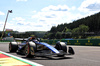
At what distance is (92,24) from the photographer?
145 m

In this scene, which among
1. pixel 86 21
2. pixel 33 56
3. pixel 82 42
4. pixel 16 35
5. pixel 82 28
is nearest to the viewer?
pixel 33 56

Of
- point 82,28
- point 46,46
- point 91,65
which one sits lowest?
point 91,65

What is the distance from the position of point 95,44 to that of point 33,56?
1931 centimetres

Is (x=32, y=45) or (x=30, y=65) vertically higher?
(x=32, y=45)

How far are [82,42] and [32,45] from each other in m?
21.2

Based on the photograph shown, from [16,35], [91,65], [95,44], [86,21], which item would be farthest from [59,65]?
[16,35]

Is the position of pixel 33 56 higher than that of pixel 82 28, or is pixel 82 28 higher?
pixel 82 28

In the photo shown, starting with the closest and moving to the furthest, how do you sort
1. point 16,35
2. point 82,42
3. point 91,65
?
point 91,65 < point 82,42 < point 16,35

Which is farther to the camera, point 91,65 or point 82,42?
point 82,42

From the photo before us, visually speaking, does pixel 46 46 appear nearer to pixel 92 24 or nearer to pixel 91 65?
pixel 91 65

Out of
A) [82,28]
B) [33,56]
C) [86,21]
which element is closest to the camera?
[33,56]

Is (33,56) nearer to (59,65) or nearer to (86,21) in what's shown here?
(59,65)

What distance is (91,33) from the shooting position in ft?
481

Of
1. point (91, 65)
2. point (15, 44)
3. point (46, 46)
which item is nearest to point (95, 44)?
point (15, 44)
